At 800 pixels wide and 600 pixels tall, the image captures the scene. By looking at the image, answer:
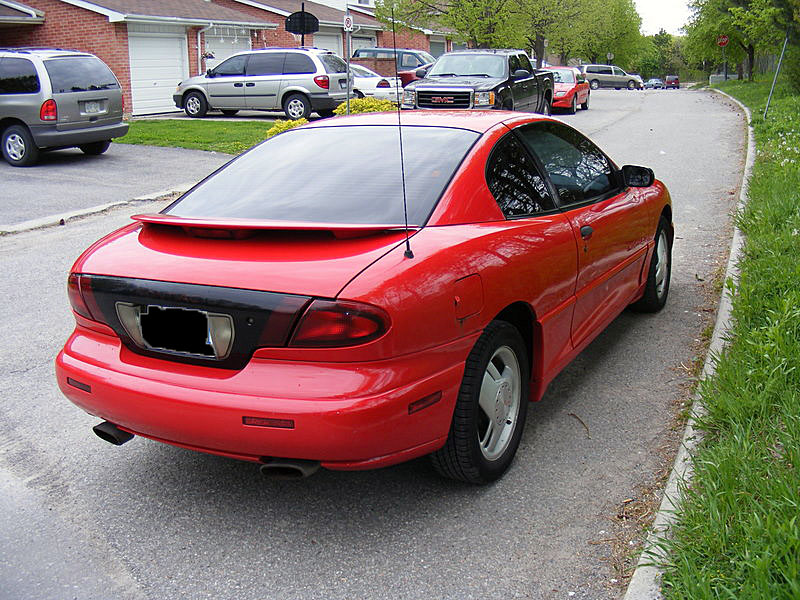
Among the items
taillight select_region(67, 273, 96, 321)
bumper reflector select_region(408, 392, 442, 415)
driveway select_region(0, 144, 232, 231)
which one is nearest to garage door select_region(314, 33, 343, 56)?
driveway select_region(0, 144, 232, 231)

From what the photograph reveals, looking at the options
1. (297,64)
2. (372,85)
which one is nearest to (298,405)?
(297,64)

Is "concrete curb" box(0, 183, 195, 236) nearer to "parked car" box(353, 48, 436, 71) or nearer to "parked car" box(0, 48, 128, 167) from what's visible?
"parked car" box(0, 48, 128, 167)

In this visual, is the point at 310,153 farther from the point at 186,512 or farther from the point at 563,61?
the point at 563,61

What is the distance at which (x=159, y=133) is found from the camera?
18.4m

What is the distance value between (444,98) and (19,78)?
28.4 ft

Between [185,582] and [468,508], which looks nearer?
[185,582]

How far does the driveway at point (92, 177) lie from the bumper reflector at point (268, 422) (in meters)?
7.82

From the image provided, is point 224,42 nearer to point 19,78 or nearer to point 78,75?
point 78,75

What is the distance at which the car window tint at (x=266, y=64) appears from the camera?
2184 cm

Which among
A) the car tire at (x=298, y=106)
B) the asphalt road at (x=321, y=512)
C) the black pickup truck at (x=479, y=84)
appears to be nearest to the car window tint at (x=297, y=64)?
the car tire at (x=298, y=106)

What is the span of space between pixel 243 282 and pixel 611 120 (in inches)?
870

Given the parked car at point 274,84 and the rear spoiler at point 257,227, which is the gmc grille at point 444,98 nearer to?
the parked car at point 274,84

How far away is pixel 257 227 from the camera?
3289mm

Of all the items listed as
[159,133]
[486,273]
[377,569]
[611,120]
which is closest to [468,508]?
[377,569]
